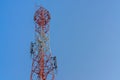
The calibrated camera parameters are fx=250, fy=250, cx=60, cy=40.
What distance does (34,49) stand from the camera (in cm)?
3098

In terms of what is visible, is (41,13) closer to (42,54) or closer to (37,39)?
(37,39)

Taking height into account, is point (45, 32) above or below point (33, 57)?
above

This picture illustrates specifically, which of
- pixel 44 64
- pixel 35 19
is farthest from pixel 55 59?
pixel 35 19

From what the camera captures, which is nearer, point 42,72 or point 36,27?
point 42,72

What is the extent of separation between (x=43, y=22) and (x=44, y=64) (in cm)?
585

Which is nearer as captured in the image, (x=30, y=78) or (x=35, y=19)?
(x=30, y=78)

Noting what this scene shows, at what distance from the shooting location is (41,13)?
33.0 meters

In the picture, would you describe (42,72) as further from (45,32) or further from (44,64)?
(45,32)

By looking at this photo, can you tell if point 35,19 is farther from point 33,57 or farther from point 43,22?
point 33,57

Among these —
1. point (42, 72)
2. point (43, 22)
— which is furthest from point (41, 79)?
point (43, 22)

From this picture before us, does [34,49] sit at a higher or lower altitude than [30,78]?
higher

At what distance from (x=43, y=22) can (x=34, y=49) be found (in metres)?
4.07

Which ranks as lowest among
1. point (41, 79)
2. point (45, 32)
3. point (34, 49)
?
point (41, 79)

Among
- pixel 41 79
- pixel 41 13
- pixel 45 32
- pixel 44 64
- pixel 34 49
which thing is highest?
pixel 41 13
